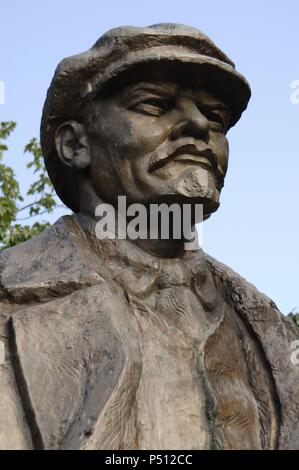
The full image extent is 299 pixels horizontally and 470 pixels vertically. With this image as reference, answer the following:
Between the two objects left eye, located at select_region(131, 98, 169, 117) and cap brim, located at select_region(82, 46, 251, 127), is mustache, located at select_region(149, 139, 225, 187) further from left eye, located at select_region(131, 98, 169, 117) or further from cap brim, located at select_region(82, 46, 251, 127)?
cap brim, located at select_region(82, 46, 251, 127)

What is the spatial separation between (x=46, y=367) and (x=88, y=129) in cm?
108

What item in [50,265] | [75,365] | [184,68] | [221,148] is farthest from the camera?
[221,148]

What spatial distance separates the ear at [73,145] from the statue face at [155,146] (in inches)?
1.4

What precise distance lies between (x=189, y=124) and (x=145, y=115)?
0.59 feet

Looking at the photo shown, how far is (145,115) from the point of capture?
4398 mm

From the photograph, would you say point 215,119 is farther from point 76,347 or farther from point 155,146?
point 76,347

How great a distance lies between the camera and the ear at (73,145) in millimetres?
4504

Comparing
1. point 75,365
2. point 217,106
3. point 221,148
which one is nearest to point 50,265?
point 75,365

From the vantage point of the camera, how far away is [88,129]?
451 cm

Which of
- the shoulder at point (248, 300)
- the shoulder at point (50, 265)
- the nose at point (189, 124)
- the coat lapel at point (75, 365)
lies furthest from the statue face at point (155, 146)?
the coat lapel at point (75, 365)

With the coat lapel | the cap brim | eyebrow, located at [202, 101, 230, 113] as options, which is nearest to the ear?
the cap brim

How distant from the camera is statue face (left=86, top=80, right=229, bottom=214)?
14.2 ft

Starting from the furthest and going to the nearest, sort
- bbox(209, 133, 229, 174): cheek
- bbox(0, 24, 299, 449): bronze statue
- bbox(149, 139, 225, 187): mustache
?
bbox(209, 133, 229, 174): cheek, bbox(149, 139, 225, 187): mustache, bbox(0, 24, 299, 449): bronze statue

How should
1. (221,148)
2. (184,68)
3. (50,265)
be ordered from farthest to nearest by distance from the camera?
(221,148)
(184,68)
(50,265)
